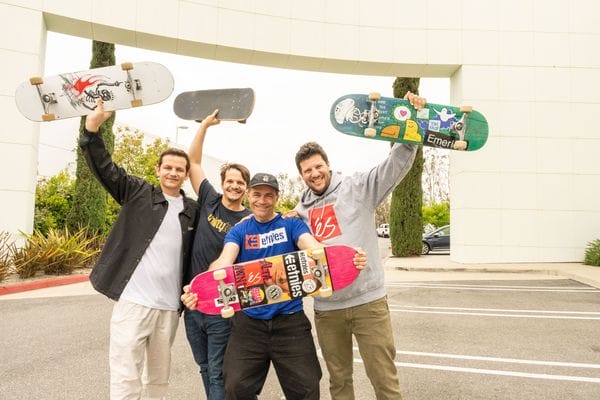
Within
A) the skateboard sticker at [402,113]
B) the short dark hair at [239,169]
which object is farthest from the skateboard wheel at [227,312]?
the skateboard sticker at [402,113]

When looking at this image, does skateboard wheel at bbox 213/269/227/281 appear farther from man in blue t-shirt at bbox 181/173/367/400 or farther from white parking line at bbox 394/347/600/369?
white parking line at bbox 394/347/600/369

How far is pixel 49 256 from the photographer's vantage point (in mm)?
8086

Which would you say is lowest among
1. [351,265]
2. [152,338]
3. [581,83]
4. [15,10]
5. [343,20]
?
[152,338]

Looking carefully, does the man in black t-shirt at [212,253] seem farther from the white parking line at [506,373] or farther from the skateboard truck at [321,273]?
the white parking line at [506,373]

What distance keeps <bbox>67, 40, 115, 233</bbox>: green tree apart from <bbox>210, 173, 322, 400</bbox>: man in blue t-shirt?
9.90 m

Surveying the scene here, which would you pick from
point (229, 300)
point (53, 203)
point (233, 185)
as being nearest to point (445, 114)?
point (233, 185)

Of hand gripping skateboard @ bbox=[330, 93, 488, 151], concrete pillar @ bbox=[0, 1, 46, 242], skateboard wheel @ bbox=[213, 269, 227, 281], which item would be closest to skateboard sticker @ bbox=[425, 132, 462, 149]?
hand gripping skateboard @ bbox=[330, 93, 488, 151]

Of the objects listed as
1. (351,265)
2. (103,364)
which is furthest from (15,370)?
(351,265)

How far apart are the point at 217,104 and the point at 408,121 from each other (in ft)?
4.72

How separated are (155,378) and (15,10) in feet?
31.1

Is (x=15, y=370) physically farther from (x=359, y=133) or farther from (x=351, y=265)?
(x=359, y=133)

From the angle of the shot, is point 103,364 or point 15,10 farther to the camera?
point 15,10

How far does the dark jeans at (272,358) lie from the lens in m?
2.13

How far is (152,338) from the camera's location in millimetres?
2400
